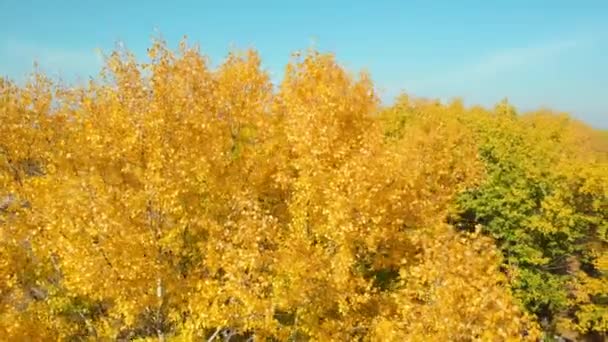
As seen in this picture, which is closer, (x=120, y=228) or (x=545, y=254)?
(x=120, y=228)

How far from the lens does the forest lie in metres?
18.3

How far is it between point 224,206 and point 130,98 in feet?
19.8

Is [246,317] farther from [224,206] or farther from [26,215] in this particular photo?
[26,215]

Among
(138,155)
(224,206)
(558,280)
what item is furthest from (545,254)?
(138,155)

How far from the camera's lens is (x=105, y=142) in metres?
21.5

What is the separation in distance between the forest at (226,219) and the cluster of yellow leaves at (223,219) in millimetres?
88

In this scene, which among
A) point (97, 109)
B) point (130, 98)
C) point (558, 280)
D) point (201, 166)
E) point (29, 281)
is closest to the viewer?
point (201, 166)

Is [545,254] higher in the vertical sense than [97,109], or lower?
lower

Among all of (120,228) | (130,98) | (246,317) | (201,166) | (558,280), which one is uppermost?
(130,98)

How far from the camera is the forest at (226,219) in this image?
1827 cm

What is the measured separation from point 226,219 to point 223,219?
0.80ft

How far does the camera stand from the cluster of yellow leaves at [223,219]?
1822 cm

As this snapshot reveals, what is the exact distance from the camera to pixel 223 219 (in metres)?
23.4

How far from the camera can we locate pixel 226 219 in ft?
76.0
